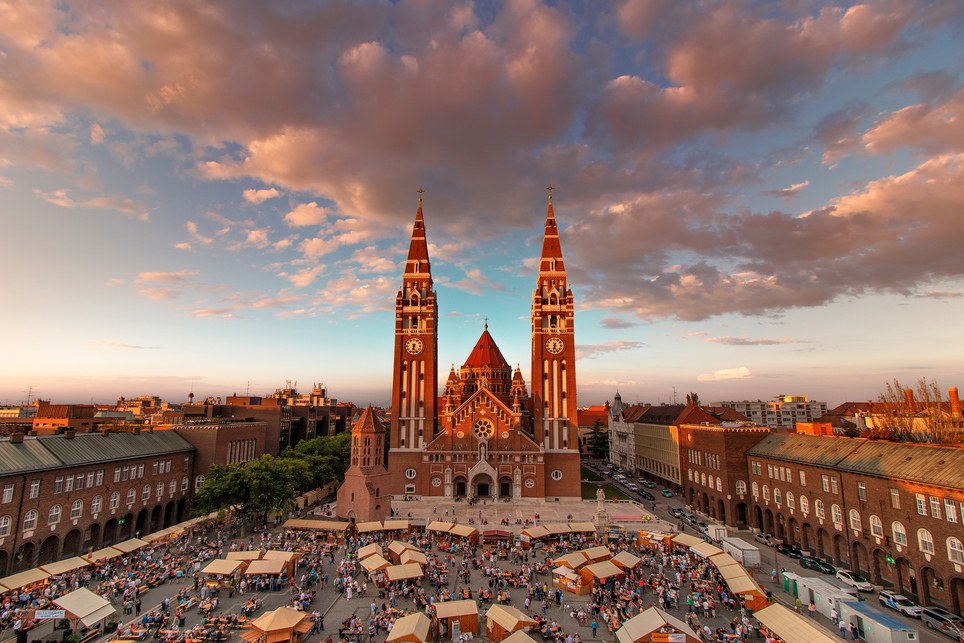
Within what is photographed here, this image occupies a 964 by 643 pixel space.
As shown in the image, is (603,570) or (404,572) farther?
(603,570)

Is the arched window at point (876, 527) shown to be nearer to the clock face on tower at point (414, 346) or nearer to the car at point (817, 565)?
the car at point (817, 565)

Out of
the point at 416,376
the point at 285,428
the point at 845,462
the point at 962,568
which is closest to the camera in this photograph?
the point at 962,568

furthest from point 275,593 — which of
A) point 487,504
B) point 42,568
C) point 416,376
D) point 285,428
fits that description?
point 285,428

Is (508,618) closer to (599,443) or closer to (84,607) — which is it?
(84,607)

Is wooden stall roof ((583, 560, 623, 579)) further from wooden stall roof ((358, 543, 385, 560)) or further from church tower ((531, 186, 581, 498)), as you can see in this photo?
church tower ((531, 186, 581, 498))

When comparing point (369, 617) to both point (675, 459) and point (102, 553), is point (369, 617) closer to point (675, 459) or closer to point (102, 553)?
point (102, 553)

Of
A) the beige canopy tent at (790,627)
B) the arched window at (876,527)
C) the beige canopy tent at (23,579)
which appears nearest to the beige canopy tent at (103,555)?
the beige canopy tent at (23,579)

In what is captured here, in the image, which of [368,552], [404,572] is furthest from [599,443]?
[404,572]
